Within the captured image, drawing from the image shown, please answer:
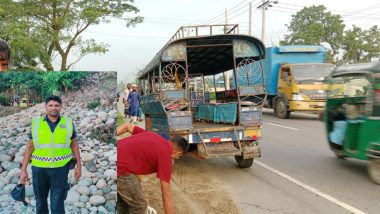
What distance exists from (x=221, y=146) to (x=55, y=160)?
4536 mm

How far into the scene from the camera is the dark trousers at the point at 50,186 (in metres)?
3.39

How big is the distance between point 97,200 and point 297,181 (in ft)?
14.2

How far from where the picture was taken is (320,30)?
141 ft

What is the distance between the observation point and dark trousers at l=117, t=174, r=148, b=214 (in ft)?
12.8

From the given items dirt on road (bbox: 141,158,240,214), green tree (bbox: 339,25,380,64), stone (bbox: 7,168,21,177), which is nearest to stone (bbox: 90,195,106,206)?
stone (bbox: 7,168,21,177)

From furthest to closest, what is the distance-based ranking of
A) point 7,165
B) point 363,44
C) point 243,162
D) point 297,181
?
1. point 363,44
2. point 243,162
3. point 297,181
4. point 7,165

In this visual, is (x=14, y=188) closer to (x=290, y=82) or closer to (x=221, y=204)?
(x=221, y=204)

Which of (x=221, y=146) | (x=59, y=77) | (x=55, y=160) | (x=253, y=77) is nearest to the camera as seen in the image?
(x=55, y=160)

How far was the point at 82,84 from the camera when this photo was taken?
12.1 feet

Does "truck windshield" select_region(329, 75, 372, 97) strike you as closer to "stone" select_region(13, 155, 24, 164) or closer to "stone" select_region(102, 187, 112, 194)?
"stone" select_region(102, 187, 112, 194)

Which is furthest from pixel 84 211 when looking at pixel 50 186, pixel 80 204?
pixel 50 186

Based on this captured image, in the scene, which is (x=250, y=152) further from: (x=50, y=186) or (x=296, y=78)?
(x=296, y=78)

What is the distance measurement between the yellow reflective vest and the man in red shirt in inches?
23.3

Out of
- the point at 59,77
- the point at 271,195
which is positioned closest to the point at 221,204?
the point at 271,195
